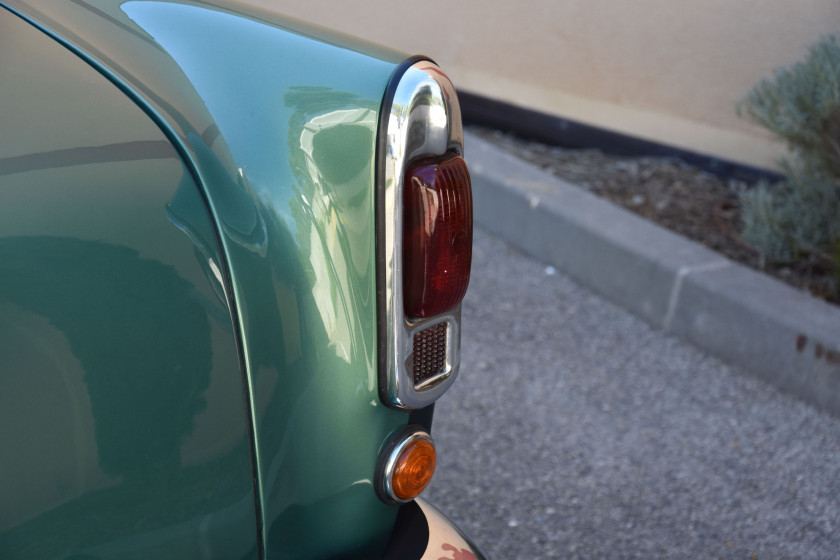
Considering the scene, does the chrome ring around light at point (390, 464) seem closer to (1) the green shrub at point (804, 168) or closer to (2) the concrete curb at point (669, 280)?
(2) the concrete curb at point (669, 280)

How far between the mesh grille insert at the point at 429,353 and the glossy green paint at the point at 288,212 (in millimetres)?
82

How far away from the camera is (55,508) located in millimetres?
1024

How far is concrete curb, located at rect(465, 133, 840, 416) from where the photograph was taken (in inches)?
116

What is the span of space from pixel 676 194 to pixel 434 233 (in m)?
3.27

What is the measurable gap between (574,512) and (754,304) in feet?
3.66

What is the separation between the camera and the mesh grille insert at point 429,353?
1.30 m

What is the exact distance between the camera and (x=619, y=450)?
2676mm

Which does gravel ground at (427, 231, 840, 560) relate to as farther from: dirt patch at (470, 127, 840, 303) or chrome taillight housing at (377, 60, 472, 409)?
chrome taillight housing at (377, 60, 472, 409)

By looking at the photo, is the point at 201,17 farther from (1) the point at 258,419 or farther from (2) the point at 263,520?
(2) the point at 263,520

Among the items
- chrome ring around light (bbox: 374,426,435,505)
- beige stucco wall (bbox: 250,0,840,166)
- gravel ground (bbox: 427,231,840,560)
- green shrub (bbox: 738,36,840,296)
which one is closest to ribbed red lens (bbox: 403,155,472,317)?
chrome ring around light (bbox: 374,426,435,505)

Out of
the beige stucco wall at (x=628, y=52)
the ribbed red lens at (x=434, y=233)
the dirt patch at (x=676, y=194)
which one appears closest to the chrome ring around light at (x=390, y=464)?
the ribbed red lens at (x=434, y=233)

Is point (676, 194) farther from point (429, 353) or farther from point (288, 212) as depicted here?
point (288, 212)

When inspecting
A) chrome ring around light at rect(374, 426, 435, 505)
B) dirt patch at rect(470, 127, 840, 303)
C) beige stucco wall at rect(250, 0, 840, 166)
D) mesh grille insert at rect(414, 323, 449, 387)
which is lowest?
dirt patch at rect(470, 127, 840, 303)

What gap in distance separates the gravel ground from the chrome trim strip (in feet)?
3.73
